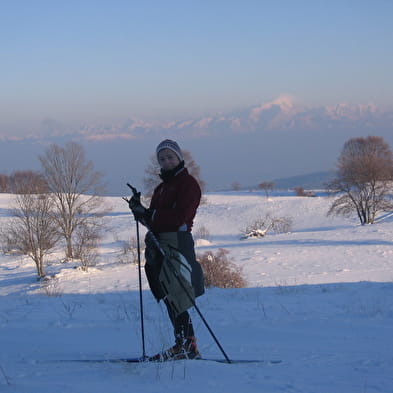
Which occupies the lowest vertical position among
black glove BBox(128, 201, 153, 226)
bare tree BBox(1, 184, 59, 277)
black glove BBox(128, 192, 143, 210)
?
bare tree BBox(1, 184, 59, 277)

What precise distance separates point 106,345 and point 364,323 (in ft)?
11.0

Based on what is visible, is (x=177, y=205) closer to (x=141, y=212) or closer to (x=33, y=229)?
(x=141, y=212)

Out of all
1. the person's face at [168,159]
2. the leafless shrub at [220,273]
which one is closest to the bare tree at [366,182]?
the leafless shrub at [220,273]

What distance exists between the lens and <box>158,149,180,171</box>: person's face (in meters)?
4.44

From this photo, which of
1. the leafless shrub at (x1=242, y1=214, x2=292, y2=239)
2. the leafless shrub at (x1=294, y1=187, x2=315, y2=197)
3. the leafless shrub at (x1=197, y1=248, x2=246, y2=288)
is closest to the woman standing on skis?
the leafless shrub at (x1=197, y1=248, x2=246, y2=288)

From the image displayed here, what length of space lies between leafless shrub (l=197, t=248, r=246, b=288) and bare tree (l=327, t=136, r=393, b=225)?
2662cm

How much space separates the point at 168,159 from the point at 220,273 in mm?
12266

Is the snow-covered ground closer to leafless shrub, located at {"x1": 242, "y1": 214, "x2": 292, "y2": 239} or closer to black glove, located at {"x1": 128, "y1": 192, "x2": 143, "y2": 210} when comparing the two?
black glove, located at {"x1": 128, "y1": 192, "x2": 143, "y2": 210}

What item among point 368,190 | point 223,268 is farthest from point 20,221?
point 368,190

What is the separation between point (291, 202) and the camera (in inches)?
2000

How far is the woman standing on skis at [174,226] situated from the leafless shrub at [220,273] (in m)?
11.1

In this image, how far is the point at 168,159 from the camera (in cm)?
444

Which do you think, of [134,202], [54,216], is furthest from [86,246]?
[134,202]

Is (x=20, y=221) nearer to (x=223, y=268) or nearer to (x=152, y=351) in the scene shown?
(x=223, y=268)
